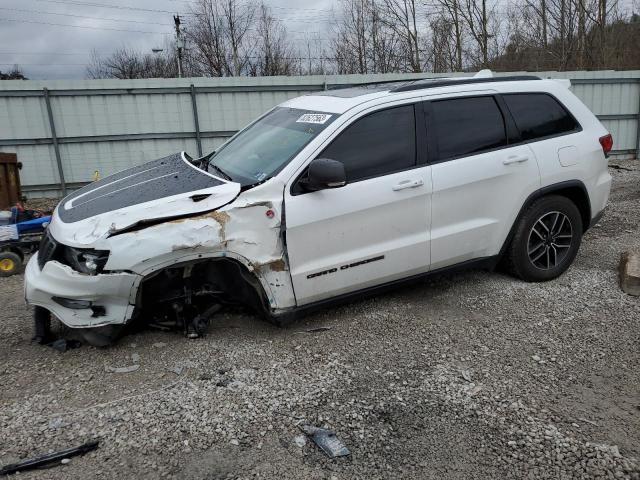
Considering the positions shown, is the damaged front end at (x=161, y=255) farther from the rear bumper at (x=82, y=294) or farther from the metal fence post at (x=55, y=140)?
the metal fence post at (x=55, y=140)

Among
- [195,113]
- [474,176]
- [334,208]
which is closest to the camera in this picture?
[334,208]

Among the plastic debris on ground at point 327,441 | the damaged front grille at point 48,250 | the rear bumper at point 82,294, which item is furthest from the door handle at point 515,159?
the damaged front grille at point 48,250

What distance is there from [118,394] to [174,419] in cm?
51

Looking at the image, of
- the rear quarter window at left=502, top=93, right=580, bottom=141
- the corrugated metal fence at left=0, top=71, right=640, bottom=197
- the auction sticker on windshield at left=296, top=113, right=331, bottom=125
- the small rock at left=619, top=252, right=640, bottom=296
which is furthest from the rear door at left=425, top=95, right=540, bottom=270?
the corrugated metal fence at left=0, top=71, right=640, bottom=197

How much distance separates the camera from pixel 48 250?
3.69m

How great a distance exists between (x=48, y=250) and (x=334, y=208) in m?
2.01

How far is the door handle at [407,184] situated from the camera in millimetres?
3984

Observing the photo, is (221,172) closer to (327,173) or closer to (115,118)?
(327,173)

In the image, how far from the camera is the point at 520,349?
377 cm

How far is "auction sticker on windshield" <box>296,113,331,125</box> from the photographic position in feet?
13.3

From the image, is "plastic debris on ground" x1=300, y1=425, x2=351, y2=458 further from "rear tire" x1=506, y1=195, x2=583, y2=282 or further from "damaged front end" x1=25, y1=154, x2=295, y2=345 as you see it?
"rear tire" x1=506, y1=195, x2=583, y2=282

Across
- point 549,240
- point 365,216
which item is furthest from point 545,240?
point 365,216

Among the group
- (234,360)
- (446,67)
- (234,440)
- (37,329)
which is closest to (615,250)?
(234,360)

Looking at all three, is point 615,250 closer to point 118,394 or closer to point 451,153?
point 451,153
